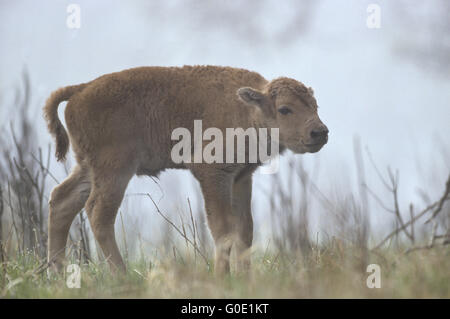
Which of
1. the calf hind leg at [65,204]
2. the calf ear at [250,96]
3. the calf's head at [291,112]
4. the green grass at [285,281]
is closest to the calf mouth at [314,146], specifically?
the calf's head at [291,112]

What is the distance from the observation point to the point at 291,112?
618cm

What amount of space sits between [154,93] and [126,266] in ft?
6.14

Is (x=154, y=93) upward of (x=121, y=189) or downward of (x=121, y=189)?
upward

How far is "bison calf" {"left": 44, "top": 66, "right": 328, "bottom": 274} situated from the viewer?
20.3 feet

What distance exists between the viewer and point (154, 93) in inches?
260

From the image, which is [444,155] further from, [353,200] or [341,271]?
[341,271]

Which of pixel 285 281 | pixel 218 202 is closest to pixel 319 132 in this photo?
pixel 218 202

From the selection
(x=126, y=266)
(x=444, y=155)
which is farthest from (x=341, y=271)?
Result: (x=126, y=266)

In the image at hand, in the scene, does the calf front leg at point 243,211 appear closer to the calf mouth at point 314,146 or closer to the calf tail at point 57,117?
the calf mouth at point 314,146

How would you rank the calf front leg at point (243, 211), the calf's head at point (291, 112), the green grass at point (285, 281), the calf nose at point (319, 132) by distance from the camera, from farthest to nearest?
the calf front leg at point (243, 211) < the calf's head at point (291, 112) < the calf nose at point (319, 132) < the green grass at point (285, 281)

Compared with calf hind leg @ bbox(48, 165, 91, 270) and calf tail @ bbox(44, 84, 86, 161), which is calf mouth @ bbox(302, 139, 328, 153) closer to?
calf hind leg @ bbox(48, 165, 91, 270)

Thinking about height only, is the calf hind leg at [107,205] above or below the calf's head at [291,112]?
below

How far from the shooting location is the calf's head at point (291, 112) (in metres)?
6.04

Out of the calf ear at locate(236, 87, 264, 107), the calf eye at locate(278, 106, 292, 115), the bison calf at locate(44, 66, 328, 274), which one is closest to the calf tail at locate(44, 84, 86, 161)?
the bison calf at locate(44, 66, 328, 274)
